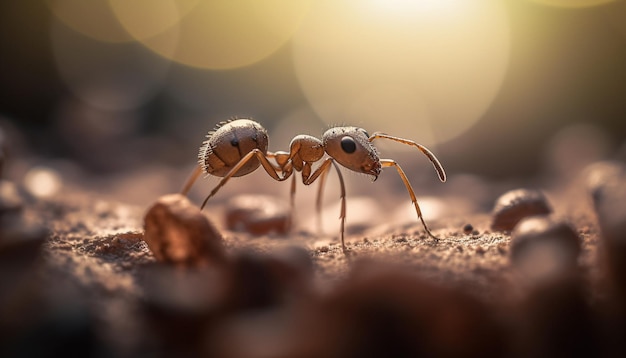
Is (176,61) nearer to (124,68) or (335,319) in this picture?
(124,68)

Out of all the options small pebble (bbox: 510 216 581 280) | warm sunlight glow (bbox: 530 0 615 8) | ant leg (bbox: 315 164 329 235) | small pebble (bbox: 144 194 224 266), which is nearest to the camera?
small pebble (bbox: 510 216 581 280)

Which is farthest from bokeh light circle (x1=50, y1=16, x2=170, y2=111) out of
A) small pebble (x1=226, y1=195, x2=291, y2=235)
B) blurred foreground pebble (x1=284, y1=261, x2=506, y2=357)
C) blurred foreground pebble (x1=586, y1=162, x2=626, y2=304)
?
blurred foreground pebble (x1=586, y1=162, x2=626, y2=304)

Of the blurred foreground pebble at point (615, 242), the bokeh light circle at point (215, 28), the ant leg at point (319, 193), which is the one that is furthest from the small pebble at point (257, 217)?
the bokeh light circle at point (215, 28)

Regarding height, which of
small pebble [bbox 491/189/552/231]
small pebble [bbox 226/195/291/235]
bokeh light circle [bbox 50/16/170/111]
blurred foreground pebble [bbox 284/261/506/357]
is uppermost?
bokeh light circle [bbox 50/16/170/111]

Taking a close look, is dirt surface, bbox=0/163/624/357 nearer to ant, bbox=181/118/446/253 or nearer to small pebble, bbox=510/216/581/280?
small pebble, bbox=510/216/581/280

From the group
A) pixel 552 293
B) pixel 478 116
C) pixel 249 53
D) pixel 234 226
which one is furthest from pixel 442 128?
pixel 552 293

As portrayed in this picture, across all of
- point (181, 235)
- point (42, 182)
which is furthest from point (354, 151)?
point (42, 182)
